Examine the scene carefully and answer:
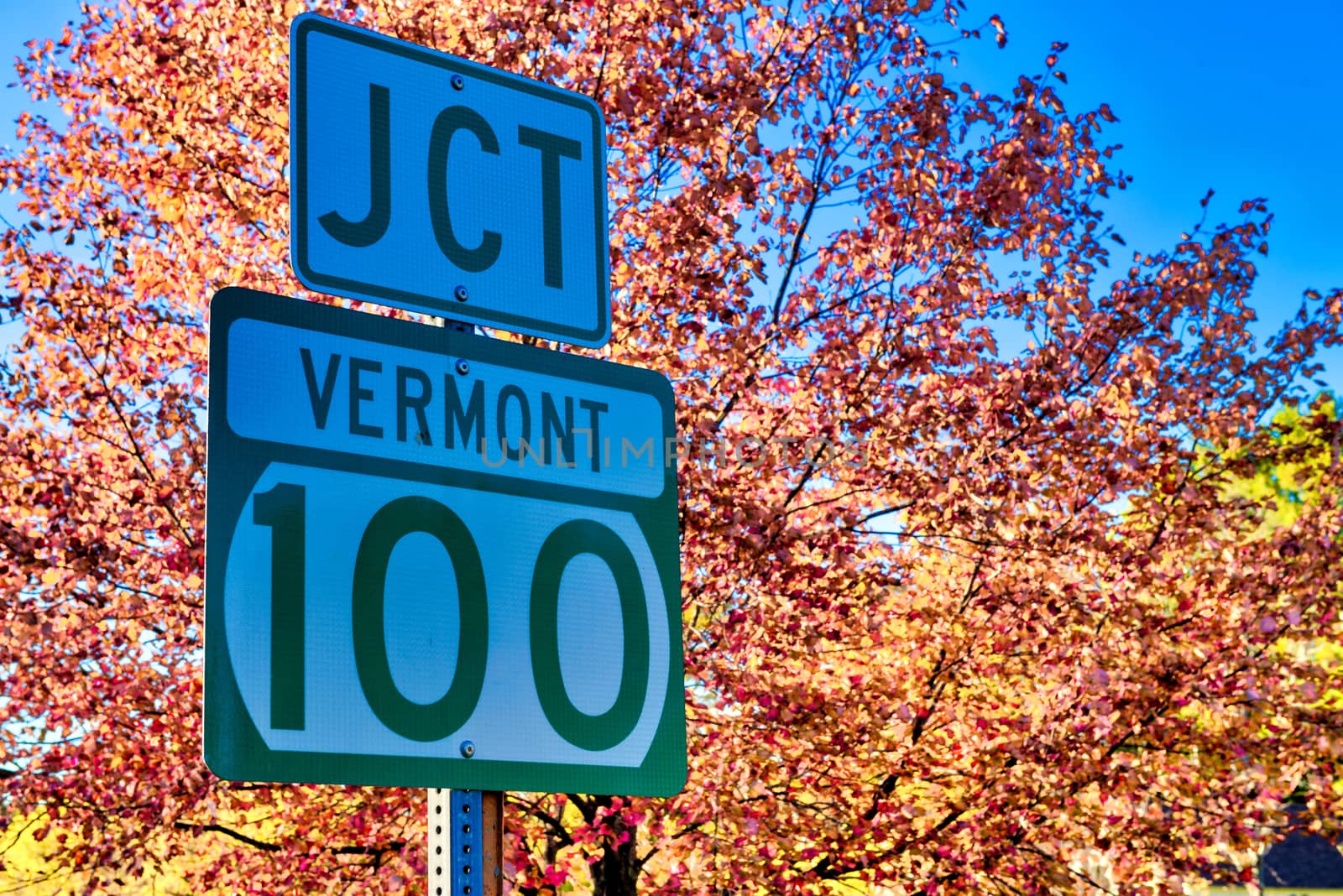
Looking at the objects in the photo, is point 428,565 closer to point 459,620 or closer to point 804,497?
point 459,620

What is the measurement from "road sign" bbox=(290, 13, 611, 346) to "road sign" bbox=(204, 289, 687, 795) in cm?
16

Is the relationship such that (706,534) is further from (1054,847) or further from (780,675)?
(1054,847)

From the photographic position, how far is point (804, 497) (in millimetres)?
9227

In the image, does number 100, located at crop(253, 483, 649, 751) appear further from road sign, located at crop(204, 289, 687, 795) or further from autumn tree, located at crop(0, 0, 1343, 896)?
autumn tree, located at crop(0, 0, 1343, 896)

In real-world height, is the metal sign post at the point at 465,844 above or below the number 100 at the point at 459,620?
below

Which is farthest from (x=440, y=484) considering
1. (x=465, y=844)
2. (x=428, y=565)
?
(x=465, y=844)

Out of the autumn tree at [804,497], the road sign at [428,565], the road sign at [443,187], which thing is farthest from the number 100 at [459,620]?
the autumn tree at [804,497]

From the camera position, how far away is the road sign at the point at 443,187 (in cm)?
257

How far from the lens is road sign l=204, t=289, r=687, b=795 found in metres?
2.18

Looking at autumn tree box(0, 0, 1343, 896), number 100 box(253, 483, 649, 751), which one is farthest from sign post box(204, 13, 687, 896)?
autumn tree box(0, 0, 1343, 896)

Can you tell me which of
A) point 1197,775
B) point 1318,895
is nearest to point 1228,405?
point 1197,775

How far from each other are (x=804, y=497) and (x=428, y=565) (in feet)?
23.0

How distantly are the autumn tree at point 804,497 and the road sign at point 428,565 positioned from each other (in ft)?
16.5

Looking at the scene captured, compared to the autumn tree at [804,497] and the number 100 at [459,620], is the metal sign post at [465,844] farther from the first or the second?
the autumn tree at [804,497]
